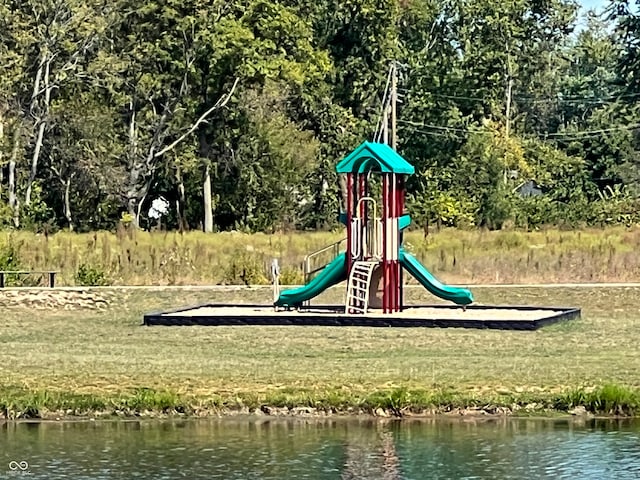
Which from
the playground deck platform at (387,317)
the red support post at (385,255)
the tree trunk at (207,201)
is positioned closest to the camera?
the playground deck platform at (387,317)

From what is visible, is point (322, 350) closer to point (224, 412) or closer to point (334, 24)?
point (224, 412)

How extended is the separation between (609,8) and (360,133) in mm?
15709

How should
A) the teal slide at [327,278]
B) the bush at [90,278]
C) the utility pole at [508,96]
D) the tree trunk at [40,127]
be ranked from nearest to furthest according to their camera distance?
the teal slide at [327,278] → the bush at [90,278] → the tree trunk at [40,127] → the utility pole at [508,96]

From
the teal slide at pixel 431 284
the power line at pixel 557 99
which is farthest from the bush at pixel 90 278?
the power line at pixel 557 99

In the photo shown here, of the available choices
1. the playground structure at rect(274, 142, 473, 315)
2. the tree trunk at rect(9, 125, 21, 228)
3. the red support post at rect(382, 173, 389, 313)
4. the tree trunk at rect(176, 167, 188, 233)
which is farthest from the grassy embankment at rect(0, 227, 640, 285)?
the tree trunk at rect(176, 167, 188, 233)

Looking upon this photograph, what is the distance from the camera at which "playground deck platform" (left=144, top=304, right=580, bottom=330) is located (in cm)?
2400

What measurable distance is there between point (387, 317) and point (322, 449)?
1237cm

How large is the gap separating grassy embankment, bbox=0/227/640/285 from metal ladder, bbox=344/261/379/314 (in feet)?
22.6

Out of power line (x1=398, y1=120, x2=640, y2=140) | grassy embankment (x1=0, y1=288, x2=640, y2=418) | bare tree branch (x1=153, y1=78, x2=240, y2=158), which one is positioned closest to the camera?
grassy embankment (x1=0, y1=288, x2=640, y2=418)

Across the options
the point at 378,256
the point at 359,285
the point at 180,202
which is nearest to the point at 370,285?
the point at 359,285

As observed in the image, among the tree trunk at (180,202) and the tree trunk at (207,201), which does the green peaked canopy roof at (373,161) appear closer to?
the tree trunk at (207,201)

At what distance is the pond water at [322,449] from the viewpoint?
1159cm

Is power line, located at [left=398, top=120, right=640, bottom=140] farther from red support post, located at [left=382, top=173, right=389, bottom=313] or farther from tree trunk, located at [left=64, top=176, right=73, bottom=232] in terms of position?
red support post, located at [left=382, top=173, right=389, bottom=313]

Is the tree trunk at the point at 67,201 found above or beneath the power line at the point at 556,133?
beneath
